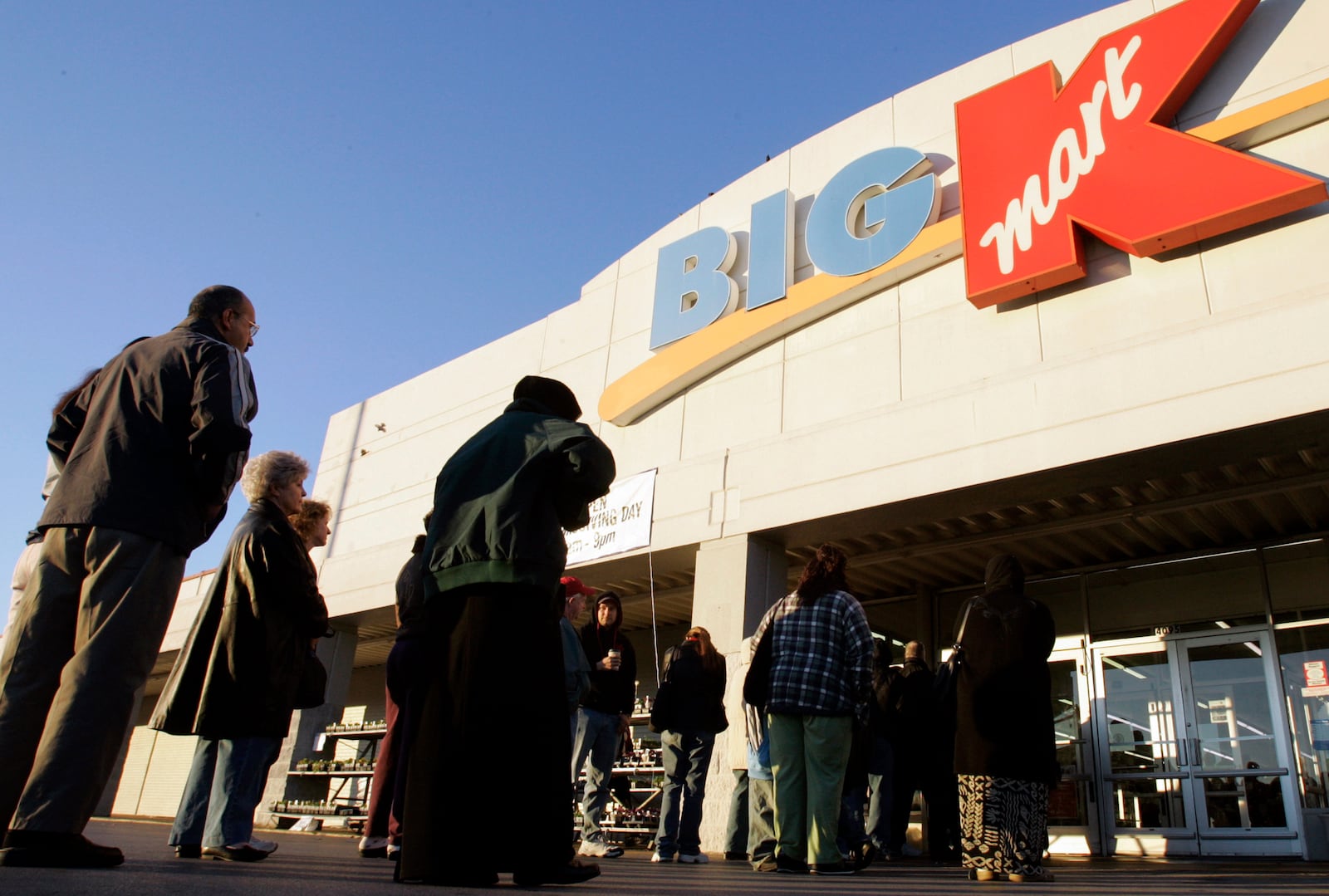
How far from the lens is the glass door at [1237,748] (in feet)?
30.9

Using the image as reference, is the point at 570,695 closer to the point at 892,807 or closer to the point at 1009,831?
the point at 1009,831

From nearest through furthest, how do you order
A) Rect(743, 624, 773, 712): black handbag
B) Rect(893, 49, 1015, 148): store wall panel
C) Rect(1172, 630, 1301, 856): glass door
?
1. Rect(743, 624, 773, 712): black handbag
2. Rect(1172, 630, 1301, 856): glass door
3. Rect(893, 49, 1015, 148): store wall panel

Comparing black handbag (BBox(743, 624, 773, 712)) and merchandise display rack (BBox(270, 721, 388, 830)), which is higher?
black handbag (BBox(743, 624, 773, 712))

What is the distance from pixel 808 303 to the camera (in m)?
11.3

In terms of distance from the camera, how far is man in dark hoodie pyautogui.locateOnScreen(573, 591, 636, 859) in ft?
22.1

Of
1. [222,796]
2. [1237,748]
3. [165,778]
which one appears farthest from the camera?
[165,778]

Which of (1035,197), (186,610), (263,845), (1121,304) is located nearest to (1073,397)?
(1121,304)

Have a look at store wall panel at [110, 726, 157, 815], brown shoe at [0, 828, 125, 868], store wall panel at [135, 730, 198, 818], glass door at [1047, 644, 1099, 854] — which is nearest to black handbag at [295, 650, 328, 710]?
brown shoe at [0, 828, 125, 868]

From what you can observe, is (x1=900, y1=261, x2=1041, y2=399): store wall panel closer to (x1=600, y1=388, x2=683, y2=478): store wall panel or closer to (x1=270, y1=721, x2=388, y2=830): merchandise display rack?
(x1=600, y1=388, x2=683, y2=478): store wall panel

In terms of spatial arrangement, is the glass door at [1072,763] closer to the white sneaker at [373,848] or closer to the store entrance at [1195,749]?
the store entrance at [1195,749]

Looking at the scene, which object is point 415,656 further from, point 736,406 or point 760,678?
point 736,406

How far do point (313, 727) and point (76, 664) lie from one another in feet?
42.8

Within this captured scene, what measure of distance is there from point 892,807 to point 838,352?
5.16 metres

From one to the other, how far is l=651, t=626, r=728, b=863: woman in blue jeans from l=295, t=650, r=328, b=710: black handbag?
9.39 feet
